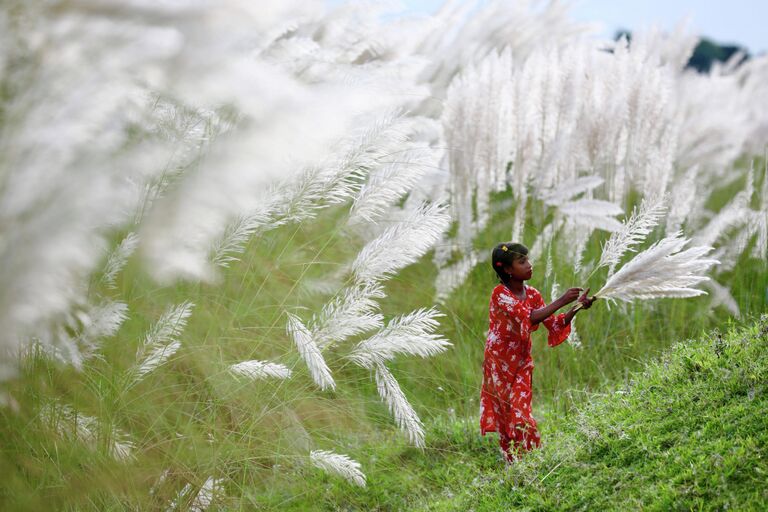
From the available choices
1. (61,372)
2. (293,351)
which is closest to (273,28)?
(293,351)

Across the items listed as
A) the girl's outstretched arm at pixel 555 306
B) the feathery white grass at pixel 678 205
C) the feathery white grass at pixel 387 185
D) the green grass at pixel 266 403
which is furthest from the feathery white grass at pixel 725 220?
the feathery white grass at pixel 387 185

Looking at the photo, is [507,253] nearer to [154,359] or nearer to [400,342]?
[400,342]

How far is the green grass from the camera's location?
7.39 ft

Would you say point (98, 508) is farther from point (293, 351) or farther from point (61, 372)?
point (293, 351)

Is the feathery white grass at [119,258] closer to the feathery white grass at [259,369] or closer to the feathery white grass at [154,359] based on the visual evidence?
the feathery white grass at [154,359]

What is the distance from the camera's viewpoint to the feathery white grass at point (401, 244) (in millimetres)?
2340

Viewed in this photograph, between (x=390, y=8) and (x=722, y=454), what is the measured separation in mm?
2087

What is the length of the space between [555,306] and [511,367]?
39 cm

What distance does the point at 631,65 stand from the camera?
14.2ft

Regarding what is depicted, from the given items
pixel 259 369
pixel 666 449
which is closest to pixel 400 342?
pixel 259 369

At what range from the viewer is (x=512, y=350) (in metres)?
2.79

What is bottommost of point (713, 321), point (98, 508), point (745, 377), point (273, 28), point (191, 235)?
point (713, 321)

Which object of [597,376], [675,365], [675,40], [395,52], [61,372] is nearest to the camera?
[61,372]

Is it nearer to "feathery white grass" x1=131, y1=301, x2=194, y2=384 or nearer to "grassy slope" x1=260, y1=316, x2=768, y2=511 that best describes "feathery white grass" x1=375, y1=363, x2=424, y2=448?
"grassy slope" x1=260, y1=316, x2=768, y2=511
